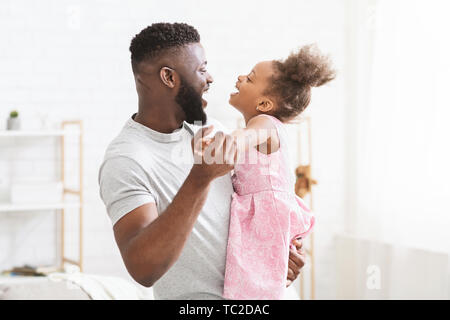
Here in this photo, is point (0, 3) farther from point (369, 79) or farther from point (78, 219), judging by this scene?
point (369, 79)

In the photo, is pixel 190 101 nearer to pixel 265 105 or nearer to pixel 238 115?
pixel 265 105

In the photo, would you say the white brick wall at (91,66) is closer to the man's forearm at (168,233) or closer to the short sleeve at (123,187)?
the short sleeve at (123,187)

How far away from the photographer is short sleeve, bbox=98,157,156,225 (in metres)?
0.83

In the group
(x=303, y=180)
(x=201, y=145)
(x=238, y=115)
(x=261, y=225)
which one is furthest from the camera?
(x=238, y=115)

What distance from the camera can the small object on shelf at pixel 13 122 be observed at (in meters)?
2.67

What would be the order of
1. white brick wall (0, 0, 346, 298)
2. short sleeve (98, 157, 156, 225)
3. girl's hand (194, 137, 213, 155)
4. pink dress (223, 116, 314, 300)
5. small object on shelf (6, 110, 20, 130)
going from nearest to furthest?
1. girl's hand (194, 137, 213, 155)
2. short sleeve (98, 157, 156, 225)
3. pink dress (223, 116, 314, 300)
4. small object on shelf (6, 110, 20, 130)
5. white brick wall (0, 0, 346, 298)

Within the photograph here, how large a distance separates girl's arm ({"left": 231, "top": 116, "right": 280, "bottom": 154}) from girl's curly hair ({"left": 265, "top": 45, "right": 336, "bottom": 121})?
78mm

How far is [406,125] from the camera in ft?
8.93

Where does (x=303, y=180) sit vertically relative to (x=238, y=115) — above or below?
below

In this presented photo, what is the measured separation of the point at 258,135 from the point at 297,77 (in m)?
0.15

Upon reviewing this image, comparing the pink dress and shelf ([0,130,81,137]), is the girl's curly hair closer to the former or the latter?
the pink dress

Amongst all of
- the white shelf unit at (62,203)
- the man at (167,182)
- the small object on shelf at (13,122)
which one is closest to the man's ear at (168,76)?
the man at (167,182)

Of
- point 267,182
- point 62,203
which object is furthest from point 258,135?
point 62,203

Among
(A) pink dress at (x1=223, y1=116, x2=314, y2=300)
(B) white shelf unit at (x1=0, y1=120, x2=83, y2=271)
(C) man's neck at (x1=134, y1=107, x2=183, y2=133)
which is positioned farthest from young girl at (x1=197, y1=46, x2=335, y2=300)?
(B) white shelf unit at (x1=0, y1=120, x2=83, y2=271)
